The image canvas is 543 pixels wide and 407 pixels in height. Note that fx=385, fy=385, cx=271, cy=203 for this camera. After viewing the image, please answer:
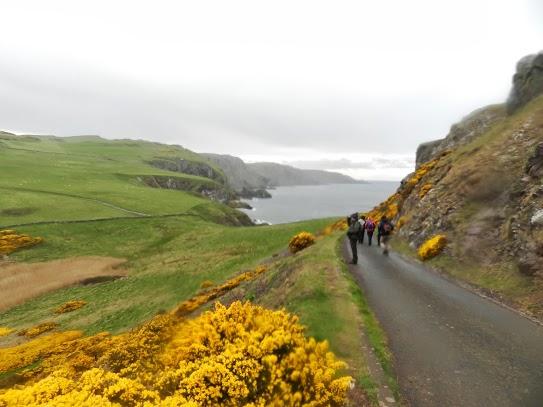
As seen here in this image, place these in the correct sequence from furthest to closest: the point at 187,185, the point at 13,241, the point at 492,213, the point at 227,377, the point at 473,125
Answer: the point at 187,185, the point at 13,241, the point at 473,125, the point at 492,213, the point at 227,377

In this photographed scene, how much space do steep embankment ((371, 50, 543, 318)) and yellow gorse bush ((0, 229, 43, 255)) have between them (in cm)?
5301

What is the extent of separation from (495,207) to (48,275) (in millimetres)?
49589

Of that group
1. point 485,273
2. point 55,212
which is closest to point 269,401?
point 485,273

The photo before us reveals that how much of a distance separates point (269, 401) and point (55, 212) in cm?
7619

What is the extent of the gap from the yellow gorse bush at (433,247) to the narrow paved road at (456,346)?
5184 mm

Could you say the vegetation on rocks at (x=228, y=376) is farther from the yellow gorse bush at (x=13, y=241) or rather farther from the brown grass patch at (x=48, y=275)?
the yellow gorse bush at (x=13, y=241)

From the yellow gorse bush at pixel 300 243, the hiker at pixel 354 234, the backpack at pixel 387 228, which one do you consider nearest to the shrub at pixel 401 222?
the backpack at pixel 387 228

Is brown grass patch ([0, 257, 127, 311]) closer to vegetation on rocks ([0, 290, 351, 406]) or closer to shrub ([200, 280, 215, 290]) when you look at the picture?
shrub ([200, 280, 215, 290])

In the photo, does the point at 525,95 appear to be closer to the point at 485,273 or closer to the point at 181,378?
the point at 485,273

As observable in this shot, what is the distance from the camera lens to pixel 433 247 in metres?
27.5

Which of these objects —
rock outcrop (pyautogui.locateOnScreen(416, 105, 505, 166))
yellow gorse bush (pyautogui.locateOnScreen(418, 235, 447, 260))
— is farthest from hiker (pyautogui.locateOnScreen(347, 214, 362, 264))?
rock outcrop (pyautogui.locateOnScreen(416, 105, 505, 166))

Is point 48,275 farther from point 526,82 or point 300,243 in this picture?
point 526,82

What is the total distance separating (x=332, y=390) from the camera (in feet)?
32.7

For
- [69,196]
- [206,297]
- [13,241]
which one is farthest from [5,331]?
[69,196]
